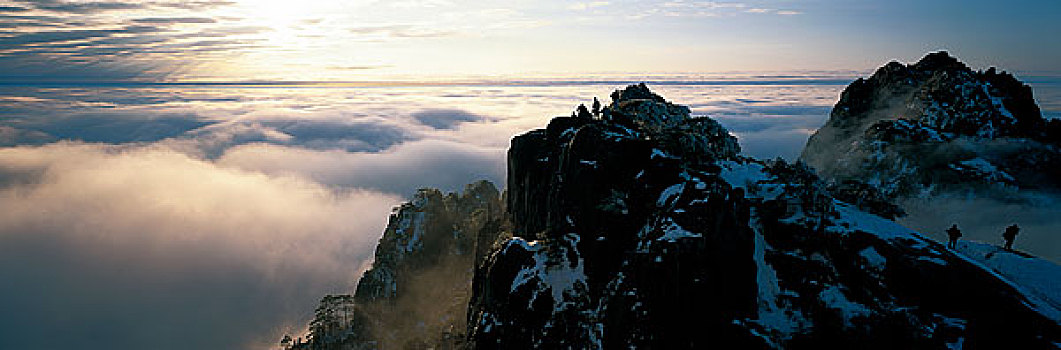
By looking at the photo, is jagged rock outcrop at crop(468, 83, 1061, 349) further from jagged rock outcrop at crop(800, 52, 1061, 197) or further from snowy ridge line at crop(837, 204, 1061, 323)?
jagged rock outcrop at crop(800, 52, 1061, 197)

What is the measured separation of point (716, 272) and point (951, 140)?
114359 mm

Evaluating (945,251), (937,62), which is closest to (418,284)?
(945,251)

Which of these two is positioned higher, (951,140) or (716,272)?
(951,140)

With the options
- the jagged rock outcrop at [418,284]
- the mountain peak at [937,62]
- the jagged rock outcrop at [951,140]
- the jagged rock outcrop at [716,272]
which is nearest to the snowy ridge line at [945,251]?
the jagged rock outcrop at [716,272]

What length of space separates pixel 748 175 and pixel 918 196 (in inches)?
3061

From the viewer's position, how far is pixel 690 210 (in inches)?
1757

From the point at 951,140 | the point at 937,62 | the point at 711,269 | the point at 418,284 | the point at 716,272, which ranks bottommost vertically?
the point at 418,284

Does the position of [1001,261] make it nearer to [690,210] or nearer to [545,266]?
[690,210]

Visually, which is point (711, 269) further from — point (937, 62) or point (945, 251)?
point (937, 62)

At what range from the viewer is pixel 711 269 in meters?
42.0

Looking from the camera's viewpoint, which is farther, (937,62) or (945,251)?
(937,62)

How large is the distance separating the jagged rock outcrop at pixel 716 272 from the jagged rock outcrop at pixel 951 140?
2509 inches

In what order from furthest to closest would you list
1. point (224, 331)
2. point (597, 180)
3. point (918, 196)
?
1. point (224, 331)
2. point (918, 196)
3. point (597, 180)

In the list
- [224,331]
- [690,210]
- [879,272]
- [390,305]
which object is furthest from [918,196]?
[224,331]
